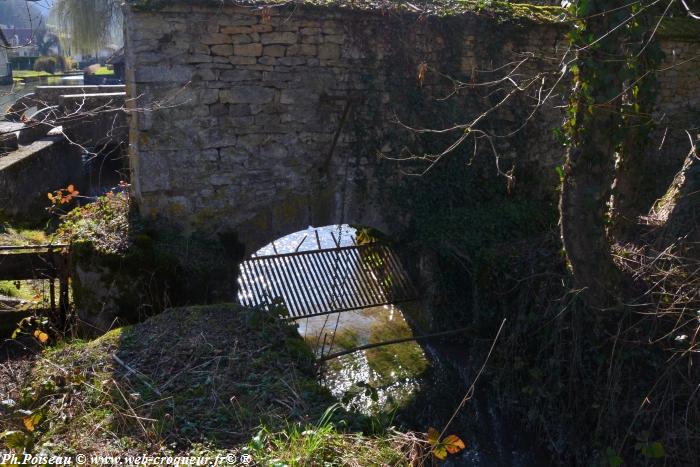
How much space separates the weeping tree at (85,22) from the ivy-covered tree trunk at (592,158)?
1847 cm

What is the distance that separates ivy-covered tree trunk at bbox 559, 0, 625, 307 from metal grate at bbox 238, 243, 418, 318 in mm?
2354

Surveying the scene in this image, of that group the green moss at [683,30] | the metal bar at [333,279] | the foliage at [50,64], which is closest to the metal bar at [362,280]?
the metal bar at [333,279]

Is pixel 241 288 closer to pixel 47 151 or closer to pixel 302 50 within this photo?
pixel 302 50

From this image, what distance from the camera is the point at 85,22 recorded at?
20.9m

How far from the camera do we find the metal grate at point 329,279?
6.73 metres

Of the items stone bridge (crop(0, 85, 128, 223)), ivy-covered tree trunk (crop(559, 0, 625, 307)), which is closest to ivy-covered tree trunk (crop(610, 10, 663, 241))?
ivy-covered tree trunk (crop(559, 0, 625, 307))

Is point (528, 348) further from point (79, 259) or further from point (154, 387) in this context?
point (79, 259)

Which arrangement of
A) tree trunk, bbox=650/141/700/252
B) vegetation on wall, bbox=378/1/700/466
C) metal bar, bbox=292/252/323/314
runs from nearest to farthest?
vegetation on wall, bbox=378/1/700/466 < tree trunk, bbox=650/141/700/252 < metal bar, bbox=292/252/323/314

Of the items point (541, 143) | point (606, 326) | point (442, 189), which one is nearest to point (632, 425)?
point (606, 326)

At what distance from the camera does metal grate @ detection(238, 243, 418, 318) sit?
265 inches

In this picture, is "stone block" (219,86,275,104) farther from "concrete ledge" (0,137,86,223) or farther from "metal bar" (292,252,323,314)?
"concrete ledge" (0,137,86,223)

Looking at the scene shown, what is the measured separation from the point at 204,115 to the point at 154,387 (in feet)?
9.67

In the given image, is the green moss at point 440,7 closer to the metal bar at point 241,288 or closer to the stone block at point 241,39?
the stone block at point 241,39

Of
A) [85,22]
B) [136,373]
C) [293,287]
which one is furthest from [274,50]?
[85,22]
